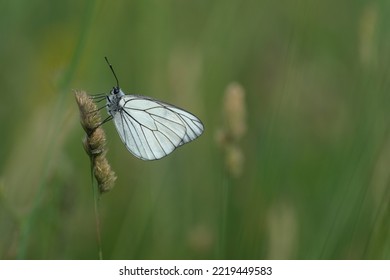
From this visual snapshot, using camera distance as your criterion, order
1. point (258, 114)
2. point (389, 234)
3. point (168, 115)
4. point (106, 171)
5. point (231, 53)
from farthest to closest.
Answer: point (231, 53)
point (258, 114)
point (168, 115)
point (389, 234)
point (106, 171)

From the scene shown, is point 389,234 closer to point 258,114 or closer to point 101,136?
point 101,136

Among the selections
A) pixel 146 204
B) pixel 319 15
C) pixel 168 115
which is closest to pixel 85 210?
pixel 146 204

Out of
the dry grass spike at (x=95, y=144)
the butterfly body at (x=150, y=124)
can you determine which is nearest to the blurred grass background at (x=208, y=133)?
the butterfly body at (x=150, y=124)

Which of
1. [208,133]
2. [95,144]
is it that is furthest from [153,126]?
[208,133]

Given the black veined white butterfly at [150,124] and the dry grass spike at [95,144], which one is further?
the black veined white butterfly at [150,124]

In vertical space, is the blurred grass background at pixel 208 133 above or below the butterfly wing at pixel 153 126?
below

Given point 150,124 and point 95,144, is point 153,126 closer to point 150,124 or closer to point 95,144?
point 150,124

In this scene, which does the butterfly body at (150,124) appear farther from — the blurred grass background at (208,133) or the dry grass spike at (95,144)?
the dry grass spike at (95,144)

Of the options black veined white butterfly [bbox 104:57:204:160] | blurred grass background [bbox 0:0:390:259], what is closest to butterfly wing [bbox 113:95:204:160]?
black veined white butterfly [bbox 104:57:204:160]
